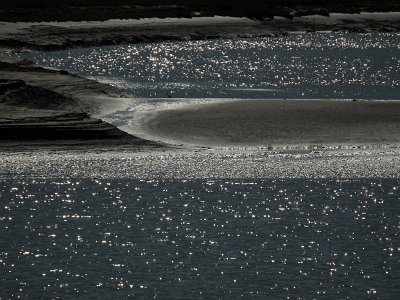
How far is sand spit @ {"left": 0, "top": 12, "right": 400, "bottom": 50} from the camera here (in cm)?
6544

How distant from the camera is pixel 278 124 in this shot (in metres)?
41.8

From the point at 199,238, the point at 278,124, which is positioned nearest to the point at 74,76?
the point at 278,124

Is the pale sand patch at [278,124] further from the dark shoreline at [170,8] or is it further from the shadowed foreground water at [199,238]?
the dark shoreline at [170,8]

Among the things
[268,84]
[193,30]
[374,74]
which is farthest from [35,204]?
[193,30]

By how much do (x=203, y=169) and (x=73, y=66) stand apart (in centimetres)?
2342

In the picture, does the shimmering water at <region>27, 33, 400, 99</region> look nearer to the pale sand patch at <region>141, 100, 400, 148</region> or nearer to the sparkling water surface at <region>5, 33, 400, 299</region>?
the pale sand patch at <region>141, 100, 400, 148</region>

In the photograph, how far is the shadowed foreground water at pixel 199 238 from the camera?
24.4m

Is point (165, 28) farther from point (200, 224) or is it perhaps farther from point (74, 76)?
point (200, 224)

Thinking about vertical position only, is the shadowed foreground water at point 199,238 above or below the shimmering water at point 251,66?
above

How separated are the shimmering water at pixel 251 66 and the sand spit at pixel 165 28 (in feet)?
5.01

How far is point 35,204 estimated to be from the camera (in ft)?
103

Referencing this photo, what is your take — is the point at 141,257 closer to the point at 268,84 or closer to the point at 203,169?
the point at 203,169

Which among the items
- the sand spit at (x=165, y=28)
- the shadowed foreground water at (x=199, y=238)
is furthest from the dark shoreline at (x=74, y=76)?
the shadowed foreground water at (x=199, y=238)

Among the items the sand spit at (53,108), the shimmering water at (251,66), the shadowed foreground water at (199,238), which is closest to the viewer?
the shadowed foreground water at (199,238)
